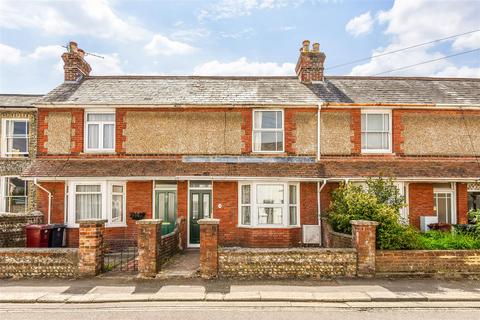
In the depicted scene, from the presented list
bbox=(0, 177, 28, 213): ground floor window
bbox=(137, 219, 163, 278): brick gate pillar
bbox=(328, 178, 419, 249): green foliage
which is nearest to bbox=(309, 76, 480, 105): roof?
bbox=(328, 178, 419, 249): green foliage

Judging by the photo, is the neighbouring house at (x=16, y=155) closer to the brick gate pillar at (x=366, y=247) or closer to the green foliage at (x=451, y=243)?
the brick gate pillar at (x=366, y=247)

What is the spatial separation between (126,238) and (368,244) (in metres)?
8.75

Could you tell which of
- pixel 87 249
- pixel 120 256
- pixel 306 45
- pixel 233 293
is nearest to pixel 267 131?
pixel 306 45

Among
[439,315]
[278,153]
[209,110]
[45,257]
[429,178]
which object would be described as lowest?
[439,315]

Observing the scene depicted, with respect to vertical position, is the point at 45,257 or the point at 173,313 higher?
the point at 45,257

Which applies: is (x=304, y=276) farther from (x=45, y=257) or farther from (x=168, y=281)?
(x=45, y=257)

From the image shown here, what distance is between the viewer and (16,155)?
17.6 meters

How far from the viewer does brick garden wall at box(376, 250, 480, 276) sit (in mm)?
8750

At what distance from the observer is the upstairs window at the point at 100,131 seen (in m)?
13.6

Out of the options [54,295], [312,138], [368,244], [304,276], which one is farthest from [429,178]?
[54,295]

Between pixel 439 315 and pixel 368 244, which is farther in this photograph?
pixel 368 244

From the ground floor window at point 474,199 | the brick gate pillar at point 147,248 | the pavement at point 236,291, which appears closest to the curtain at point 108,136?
the brick gate pillar at point 147,248

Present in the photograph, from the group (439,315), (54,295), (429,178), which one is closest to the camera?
(439,315)

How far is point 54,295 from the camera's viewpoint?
7555 millimetres
